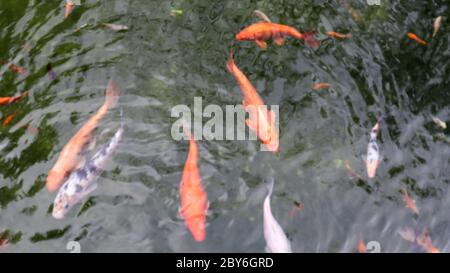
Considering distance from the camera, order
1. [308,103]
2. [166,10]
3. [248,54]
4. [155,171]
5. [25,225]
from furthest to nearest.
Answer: [166,10] → [248,54] → [308,103] → [155,171] → [25,225]

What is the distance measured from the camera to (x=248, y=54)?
5.20 m

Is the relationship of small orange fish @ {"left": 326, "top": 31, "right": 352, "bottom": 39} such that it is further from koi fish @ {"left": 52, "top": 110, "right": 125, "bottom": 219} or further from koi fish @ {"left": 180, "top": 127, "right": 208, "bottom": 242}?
koi fish @ {"left": 52, "top": 110, "right": 125, "bottom": 219}

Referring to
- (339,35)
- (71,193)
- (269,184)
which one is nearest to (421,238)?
(269,184)

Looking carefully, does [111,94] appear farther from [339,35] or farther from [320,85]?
[339,35]

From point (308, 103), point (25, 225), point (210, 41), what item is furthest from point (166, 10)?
point (25, 225)

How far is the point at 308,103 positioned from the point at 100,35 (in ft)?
7.41

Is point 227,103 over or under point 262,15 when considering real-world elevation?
under

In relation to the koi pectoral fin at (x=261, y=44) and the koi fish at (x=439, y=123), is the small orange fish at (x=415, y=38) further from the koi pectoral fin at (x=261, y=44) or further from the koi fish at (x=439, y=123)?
the koi pectoral fin at (x=261, y=44)

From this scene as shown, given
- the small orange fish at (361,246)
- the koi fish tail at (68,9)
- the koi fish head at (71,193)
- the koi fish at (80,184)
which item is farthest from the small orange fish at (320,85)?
the koi fish tail at (68,9)

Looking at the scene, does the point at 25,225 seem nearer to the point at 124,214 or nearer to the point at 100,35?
the point at 124,214

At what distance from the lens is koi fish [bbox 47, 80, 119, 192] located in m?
4.34

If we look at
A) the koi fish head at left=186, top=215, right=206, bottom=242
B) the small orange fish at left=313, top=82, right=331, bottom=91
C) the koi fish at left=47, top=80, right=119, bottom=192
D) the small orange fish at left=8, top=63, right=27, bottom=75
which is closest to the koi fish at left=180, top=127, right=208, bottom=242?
the koi fish head at left=186, top=215, right=206, bottom=242

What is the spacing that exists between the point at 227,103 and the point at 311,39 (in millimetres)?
1193

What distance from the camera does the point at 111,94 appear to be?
A: 492 cm
